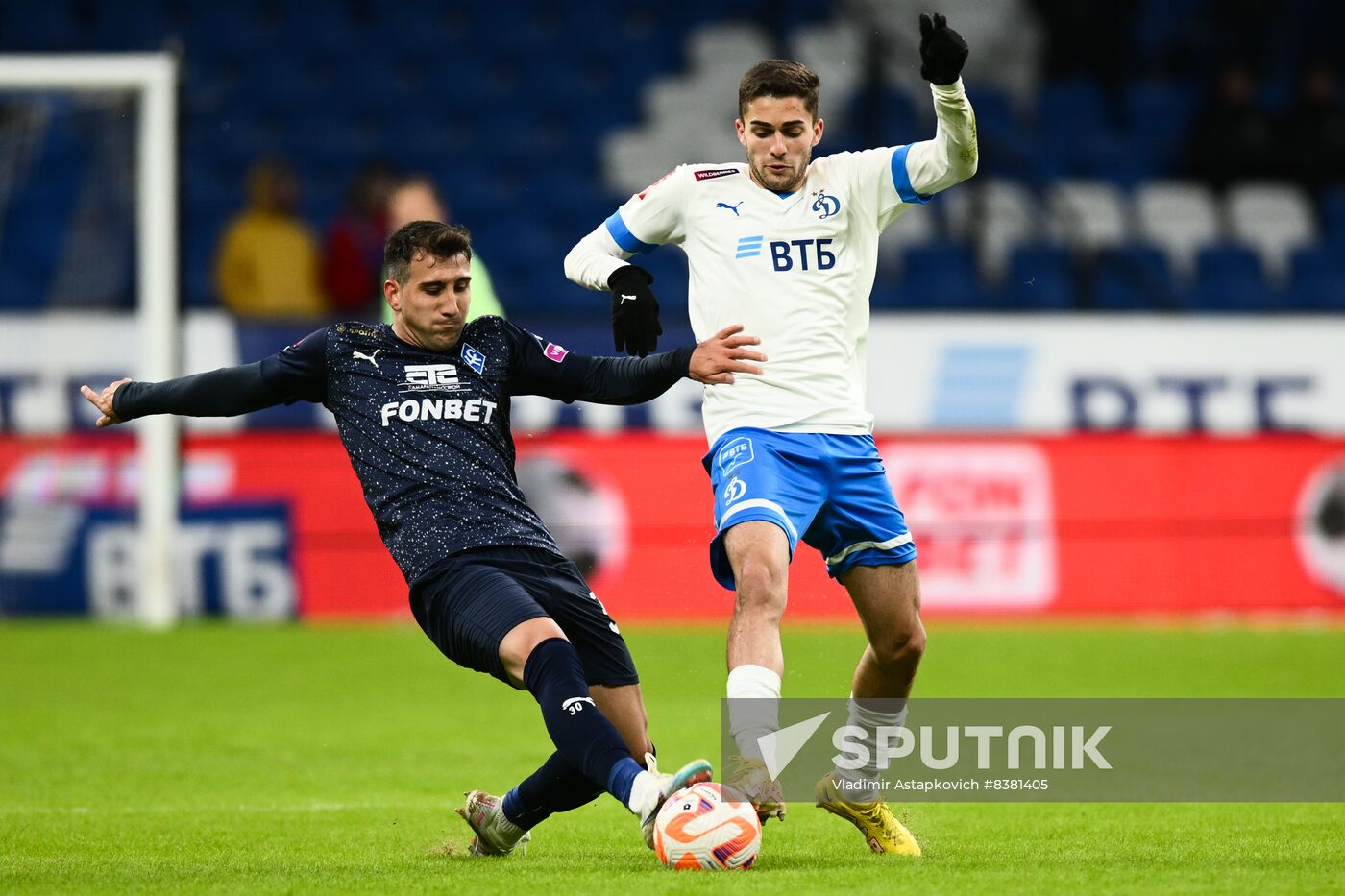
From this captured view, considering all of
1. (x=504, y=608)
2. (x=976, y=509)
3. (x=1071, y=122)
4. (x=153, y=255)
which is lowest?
(x=976, y=509)

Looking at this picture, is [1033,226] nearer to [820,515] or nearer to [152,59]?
[152,59]

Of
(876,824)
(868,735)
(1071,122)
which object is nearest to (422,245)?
(868,735)

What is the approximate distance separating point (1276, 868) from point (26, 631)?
31.7 feet

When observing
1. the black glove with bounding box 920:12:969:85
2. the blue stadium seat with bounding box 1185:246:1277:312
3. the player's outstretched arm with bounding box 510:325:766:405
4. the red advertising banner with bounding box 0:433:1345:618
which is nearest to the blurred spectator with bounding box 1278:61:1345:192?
the blue stadium seat with bounding box 1185:246:1277:312

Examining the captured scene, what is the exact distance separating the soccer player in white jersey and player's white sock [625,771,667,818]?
2.26 ft

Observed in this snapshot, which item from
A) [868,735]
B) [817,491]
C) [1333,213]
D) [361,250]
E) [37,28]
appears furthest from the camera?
[37,28]

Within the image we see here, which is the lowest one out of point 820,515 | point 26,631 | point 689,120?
point 26,631

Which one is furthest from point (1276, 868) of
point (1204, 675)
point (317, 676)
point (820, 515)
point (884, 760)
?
point (317, 676)

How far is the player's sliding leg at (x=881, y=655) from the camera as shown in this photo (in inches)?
226

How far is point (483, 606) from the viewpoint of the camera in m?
5.31

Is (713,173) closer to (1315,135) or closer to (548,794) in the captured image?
(548,794)

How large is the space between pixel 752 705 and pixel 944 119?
1811 mm

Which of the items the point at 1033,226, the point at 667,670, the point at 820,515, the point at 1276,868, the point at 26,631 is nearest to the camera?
the point at 1276,868

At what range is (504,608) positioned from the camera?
529 cm
